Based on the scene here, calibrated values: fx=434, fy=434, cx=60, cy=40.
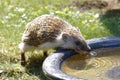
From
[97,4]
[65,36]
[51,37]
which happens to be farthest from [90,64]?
[97,4]

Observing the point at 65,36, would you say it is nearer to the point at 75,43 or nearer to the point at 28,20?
the point at 75,43

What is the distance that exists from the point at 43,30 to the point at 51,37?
0.15 meters

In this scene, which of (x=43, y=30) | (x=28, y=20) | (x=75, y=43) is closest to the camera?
(x=75, y=43)

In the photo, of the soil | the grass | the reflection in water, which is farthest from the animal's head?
the soil

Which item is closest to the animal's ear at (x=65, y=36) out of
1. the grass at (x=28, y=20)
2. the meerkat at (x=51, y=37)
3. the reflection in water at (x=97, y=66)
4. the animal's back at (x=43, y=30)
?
the meerkat at (x=51, y=37)

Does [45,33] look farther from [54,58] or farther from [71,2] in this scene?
[71,2]

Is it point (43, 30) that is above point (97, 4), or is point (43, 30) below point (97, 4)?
below

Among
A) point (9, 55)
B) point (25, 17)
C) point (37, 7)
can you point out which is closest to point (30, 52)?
point (9, 55)

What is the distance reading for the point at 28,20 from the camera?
807cm

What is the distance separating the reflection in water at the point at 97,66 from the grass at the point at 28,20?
473 mm

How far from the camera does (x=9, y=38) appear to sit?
709 cm

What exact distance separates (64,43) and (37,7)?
10.7 feet

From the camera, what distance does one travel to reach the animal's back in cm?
586

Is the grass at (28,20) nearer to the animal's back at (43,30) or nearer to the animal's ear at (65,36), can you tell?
the animal's back at (43,30)
